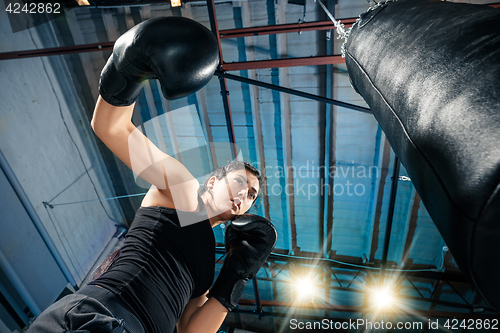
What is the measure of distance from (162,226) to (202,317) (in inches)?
30.8

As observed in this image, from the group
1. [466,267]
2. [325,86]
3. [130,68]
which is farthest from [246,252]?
[325,86]

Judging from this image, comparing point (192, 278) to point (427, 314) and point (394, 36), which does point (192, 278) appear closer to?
point (394, 36)

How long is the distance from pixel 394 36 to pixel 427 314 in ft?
19.9

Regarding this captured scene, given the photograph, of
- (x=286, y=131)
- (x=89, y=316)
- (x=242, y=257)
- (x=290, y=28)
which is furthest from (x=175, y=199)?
(x=286, y=131)

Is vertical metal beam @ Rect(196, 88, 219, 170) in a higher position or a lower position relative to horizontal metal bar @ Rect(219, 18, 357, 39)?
higher

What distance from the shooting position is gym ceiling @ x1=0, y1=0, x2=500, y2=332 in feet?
12.3

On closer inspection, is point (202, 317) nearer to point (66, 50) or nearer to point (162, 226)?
point (162, 226)

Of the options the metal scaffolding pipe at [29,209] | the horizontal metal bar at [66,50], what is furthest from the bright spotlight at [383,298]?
the horizontal metal bar at [66,50]

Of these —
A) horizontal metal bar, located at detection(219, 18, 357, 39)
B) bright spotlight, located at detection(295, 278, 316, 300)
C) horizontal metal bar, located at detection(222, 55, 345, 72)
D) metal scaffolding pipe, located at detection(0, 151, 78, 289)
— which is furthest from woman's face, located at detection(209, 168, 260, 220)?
bright spotlight, located at detection(295, 278, 316, 300)

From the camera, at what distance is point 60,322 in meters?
1.05

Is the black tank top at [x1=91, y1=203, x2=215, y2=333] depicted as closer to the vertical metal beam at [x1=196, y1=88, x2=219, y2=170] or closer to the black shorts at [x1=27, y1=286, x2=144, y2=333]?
the black shorts at [x1=27, y1=286, x2=144, y2=333]

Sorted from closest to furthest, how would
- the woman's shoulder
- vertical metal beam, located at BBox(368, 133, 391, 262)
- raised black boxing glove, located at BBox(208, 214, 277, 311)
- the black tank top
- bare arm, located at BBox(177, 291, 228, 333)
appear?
the black tank top, the woman's shoulder, bare arm, located at BBox(177, 291, 228, 333), raised black boxing glove, located at BBox(208, 214, 277, 311), vertical metal beam, located at BBox(368, 133, 391, 262)

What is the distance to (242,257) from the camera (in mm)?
2018

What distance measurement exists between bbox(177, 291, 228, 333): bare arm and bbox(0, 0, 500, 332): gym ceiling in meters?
1.71
